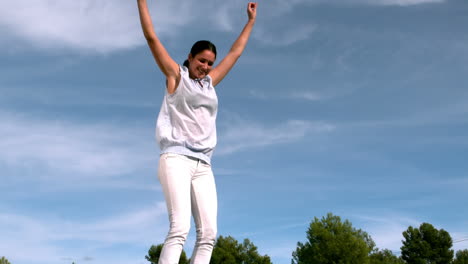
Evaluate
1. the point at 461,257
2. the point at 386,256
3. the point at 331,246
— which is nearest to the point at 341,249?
the point at 331,246

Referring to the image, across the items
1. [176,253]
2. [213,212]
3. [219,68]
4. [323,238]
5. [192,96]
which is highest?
[323,238]

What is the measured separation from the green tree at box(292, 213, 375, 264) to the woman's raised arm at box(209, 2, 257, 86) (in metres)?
51.6

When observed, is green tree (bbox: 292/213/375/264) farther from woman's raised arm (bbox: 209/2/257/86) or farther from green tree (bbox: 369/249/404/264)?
woman's raised arm (bbox: 209/2/257/86)

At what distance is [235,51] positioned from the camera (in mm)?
6605

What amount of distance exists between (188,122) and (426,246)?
251ft

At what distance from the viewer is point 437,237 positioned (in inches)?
2977

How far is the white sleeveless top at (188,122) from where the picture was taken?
550 centimetres

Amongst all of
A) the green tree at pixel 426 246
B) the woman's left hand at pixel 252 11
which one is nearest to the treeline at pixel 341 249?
the green tree at pixel 426 246

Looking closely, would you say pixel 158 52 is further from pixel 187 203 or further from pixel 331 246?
pixel 331 246

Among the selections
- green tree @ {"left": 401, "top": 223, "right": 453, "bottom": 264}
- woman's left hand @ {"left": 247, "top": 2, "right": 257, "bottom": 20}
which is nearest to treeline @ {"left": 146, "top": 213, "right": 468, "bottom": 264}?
green tree @ {"left": 401, "top": 223, "right": 453, "bottom": 264}

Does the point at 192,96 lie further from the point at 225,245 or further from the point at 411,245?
the point at 411,245

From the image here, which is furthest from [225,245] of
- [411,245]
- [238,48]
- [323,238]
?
[238,48]

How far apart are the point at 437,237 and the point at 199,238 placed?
78017 millimetres

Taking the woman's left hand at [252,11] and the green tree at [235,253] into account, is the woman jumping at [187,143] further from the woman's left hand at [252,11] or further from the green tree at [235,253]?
the green tree at [235,253]
